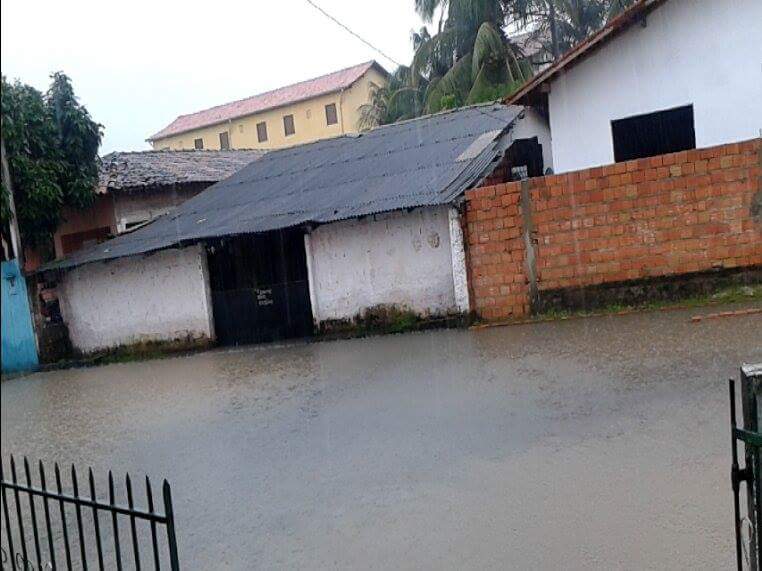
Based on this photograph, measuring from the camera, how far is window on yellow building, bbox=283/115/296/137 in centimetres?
3731

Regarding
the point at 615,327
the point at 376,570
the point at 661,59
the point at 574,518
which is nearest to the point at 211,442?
the point at 376,570

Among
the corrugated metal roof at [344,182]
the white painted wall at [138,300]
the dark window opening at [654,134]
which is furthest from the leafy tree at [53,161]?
the dark window opening at [654,134]

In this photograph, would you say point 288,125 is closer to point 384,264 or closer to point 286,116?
point 286,116

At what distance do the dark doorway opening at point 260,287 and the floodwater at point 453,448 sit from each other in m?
3.02

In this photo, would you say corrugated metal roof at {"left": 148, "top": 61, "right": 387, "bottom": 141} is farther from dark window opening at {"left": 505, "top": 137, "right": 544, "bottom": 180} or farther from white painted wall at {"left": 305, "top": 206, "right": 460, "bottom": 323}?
white painted wall at {"left": 305, "top": 206, "right": 460, "bottom": 323}

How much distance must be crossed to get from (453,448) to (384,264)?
21.5 ft

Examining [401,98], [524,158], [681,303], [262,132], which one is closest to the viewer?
[681,303]

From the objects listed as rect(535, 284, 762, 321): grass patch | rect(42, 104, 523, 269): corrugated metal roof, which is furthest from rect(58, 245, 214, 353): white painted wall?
rect(535, 284, 762, 321): grass patch

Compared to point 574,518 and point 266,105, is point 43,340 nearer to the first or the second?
point 574,518

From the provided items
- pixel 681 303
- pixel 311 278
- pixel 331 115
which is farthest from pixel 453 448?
pixel 331 115

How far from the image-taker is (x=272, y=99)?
37906mm

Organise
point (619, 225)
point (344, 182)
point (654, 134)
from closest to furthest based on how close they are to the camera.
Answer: point (619, 225) < point (654, 134) < point (344, 182)

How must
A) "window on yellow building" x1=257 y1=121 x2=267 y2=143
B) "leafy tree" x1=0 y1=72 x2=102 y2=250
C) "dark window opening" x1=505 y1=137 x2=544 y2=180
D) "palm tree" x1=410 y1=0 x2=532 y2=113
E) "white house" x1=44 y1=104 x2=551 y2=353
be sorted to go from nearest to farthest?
"white house" x1=44 y1=104 x2=551 y2=353
"dark window opening" x1=505 y1=137 x2=544 y2=180
"leafy tree" x1=0 y1=72 x2=102 y2=250
"palm tree" x1=410 y1=0 x2=532 y2=113
"window on yellow building" x1=257 y1=121 x2=267 y2=143

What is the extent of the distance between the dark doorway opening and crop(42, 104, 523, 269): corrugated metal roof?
0.55 meters
